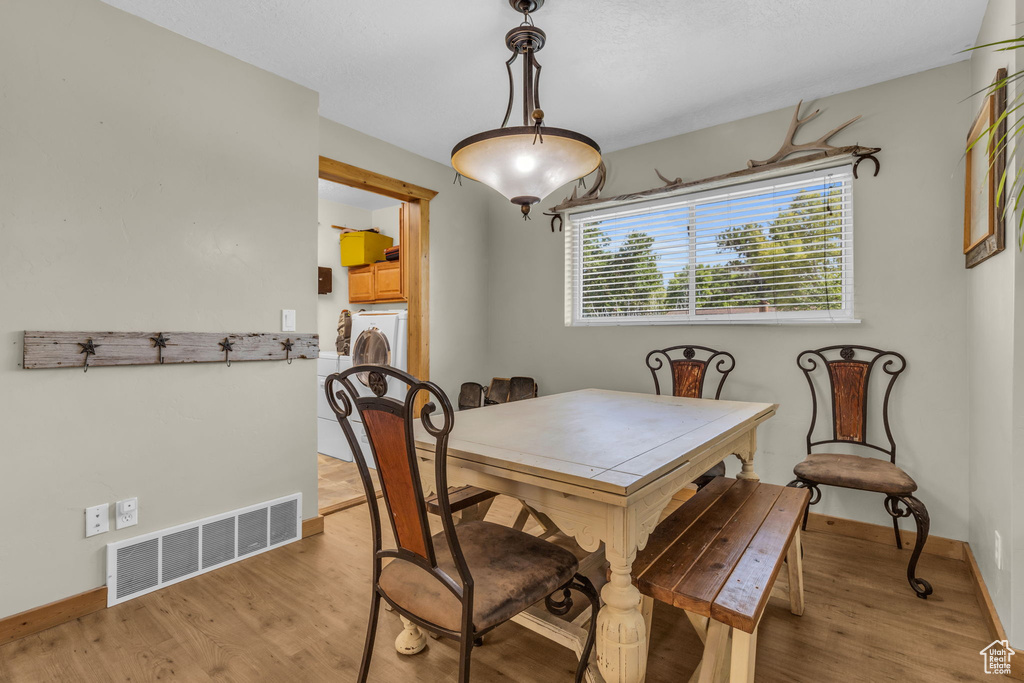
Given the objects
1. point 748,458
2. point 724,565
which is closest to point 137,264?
point 724,565

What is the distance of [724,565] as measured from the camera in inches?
51.6

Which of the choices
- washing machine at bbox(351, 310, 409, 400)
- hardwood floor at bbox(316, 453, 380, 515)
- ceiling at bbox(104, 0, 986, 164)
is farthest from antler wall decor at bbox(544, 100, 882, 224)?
hardwood floor at bbox(316, 453, 380, 515)

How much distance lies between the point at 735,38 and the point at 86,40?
272 centimetres

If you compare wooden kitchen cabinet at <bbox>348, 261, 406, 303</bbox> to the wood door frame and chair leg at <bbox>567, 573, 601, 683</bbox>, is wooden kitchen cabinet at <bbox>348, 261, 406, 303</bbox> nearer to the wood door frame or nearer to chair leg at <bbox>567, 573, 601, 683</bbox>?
the wood door frame

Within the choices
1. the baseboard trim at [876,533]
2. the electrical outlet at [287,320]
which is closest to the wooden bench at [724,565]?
the baseboard trim at [876,533]

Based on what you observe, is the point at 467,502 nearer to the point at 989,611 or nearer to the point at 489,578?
the point at 489,578

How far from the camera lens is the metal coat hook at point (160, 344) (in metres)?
2.08

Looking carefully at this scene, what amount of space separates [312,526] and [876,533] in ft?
9.86

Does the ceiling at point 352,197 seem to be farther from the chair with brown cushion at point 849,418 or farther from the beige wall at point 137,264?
the chair with brown cushion at point 849,418

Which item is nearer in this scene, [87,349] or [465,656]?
[465,656]

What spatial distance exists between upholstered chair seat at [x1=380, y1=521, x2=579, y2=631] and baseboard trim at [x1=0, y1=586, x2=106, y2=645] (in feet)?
4.71

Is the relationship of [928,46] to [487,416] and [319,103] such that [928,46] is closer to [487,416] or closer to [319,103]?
[487,416]

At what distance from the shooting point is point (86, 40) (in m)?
1.91

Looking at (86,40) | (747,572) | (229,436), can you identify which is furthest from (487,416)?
(86,40)
